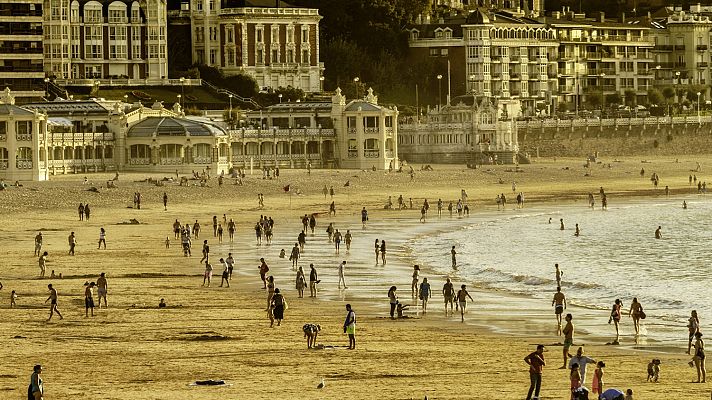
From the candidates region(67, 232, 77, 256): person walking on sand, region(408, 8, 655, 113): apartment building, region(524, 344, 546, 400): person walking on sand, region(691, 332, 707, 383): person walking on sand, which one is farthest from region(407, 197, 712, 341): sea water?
region(408, 8, 655, 113): apartment building

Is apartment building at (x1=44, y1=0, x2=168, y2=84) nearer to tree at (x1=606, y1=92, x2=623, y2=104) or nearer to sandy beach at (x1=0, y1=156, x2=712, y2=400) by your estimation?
tree at (x1=606, y1=92, x2=623, y2=104)

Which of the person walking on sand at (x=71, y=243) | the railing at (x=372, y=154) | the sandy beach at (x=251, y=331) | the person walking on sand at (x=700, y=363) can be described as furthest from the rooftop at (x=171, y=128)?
the person walking on sand at (x=700, y=363)

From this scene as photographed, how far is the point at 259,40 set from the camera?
13675 cm

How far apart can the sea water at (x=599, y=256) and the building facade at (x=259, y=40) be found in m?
44.0

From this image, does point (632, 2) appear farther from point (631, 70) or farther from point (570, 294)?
point (570, 294)

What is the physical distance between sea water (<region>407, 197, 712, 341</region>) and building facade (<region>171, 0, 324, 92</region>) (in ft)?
144

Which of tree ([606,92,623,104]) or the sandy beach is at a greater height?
tree ([606,92,623,104])

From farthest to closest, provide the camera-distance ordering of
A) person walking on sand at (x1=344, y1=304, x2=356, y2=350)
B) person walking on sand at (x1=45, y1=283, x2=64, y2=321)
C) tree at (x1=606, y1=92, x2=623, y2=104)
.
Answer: tree at (x1=606, y1=92, x2=623, y2=104) → person walking on sand at (x1=45, y1=283, x2=64, y2=321) → person walking on sand at (x1=344, y1=304, x2=356, y2=350)

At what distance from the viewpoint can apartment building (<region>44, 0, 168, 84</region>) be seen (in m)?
130

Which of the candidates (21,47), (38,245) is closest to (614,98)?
(21,47)

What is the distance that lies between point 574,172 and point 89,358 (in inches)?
3244

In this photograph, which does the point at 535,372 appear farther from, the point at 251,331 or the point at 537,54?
the point at 537,54

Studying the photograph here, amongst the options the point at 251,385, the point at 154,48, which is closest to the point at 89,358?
the point at 251,385

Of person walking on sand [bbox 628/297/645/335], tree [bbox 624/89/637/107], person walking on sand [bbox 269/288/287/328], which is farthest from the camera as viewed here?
tree [bbox 624/89/637/107]
